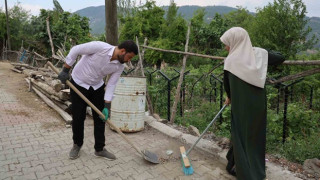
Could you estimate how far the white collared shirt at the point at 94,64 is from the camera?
3324 millimetres

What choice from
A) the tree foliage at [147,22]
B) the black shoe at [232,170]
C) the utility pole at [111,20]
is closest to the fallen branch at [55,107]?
the utility pole at [111,20]

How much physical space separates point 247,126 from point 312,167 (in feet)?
3.68

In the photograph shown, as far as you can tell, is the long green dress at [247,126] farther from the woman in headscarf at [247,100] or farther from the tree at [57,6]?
the tree at [57,6]

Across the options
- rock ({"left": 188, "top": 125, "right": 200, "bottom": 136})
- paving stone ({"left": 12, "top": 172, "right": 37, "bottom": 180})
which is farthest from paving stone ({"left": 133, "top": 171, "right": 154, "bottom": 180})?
rock ({"left": 188, "top": 125, "right": 200, "bottom": 136})

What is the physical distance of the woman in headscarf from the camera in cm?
277

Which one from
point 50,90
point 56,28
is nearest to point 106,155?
point 50,90

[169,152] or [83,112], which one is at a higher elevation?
[83,112]

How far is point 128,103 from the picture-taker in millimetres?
4859

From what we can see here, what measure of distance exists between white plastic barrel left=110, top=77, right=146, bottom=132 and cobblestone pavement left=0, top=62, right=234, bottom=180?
8.7 inches

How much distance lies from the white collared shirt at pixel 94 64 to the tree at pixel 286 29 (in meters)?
11.5

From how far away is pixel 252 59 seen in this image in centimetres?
275

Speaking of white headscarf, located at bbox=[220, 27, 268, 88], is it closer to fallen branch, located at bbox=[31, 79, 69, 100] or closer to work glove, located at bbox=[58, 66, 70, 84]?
work glove, located at bbox=[58, 66, 70, 84]

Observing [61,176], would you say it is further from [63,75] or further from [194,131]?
[194,131]

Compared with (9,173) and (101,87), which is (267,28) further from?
(9,173)
